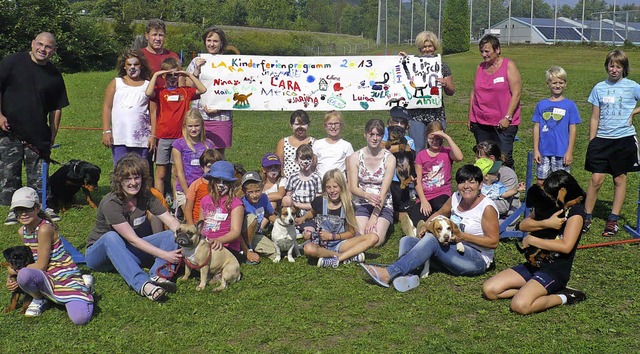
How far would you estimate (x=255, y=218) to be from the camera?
23.8ft

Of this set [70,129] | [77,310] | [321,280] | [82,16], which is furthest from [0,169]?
[82,16]

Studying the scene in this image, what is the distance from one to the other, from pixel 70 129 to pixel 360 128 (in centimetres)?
746

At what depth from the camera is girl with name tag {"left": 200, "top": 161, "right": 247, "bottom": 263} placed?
22.0 feet

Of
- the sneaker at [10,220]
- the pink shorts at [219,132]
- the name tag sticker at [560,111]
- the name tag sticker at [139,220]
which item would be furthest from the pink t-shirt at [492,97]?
the sneaker at [10,220]

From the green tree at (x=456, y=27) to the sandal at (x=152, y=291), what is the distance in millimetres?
45658

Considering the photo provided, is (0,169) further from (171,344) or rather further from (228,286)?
(171,344)

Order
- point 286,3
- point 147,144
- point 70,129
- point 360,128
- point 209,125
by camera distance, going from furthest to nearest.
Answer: point 286,3 < point 70,129 < point 360,128 < point 209,125 < point 147,144

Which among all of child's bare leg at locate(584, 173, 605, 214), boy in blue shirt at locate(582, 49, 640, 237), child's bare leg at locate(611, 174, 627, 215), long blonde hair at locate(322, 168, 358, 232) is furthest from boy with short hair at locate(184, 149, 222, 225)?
child's bare leg at locate(611, 174, 627, 215)

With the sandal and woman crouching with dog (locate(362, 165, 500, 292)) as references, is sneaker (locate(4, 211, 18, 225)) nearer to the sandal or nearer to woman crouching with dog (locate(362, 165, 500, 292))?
the sandal

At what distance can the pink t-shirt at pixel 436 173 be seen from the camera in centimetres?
802

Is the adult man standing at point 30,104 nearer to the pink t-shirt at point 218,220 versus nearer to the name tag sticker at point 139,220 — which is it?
the name tag sticker at point 139,220

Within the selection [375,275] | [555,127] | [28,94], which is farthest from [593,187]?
[28,94]

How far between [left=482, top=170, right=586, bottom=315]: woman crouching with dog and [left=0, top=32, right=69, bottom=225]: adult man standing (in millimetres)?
5642

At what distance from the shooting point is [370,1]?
4104 inches
